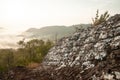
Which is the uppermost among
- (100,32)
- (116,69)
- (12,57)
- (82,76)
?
(100,32)

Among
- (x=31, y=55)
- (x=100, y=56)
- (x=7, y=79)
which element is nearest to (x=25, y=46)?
(x=31, y=55)

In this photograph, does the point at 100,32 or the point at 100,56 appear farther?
the point at 100,32

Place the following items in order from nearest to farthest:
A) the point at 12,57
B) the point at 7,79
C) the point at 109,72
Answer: the point at 109,72
the point at 7,79
the point at 12,57

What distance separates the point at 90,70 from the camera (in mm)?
15789

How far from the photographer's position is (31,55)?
66125 mm

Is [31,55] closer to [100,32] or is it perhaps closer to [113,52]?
[100,32]

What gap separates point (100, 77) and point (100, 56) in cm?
361

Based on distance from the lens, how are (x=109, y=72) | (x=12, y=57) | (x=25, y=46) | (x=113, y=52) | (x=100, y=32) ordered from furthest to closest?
(x=25, y=46), (x=12, y=57), (x=100, y=32), (x=113, y=52), (x=109, y=72)

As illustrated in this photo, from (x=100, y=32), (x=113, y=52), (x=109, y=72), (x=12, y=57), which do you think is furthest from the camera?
(x=12, y=57)

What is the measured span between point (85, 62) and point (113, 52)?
11.7ft

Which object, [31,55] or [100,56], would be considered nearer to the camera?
[100,56]

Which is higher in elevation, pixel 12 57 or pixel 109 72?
pixel 109 72

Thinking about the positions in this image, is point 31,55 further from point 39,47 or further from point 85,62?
point 85,62

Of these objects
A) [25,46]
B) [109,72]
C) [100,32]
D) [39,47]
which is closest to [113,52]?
[109,72]
